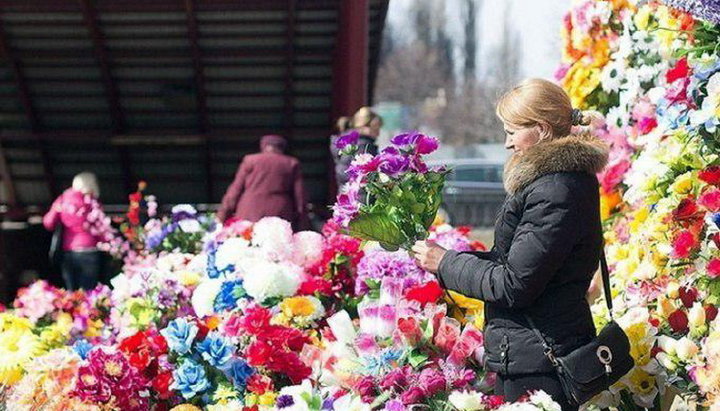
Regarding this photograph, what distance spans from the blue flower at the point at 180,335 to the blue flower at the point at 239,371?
192 mm

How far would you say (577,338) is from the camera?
12.3 feet

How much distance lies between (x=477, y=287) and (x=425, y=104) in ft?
177

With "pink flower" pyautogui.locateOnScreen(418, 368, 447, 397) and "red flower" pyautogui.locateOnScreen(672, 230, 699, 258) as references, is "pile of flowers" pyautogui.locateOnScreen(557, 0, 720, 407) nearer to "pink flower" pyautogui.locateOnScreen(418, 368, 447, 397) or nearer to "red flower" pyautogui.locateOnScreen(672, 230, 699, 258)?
"red flower" pyautogui.locateOnScreen(672, 230, 699, 258)

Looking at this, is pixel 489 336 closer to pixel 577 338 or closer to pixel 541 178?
pixel 577 338

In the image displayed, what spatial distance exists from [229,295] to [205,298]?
0.14m

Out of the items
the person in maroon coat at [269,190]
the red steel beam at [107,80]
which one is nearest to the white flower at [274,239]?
the person in maroon coat at [269,190]

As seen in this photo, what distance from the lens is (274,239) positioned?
5.46 metres

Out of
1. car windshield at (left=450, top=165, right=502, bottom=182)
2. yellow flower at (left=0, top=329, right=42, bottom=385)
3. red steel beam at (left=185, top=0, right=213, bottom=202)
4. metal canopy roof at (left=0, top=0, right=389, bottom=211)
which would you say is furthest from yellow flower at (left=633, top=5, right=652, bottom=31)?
car windshield at (left=450, top=165, right=502, bottom=182)

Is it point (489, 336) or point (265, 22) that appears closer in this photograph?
point (489, 336)

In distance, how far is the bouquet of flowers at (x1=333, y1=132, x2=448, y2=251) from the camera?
13.4 ft

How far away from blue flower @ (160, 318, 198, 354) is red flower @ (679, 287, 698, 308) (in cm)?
182

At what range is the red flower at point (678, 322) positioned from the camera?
14.3ft

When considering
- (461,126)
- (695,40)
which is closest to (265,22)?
(695,40)

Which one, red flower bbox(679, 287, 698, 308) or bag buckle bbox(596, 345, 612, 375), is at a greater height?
bag buckle bbox(596, 345, 612, 375)
